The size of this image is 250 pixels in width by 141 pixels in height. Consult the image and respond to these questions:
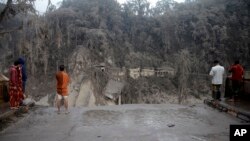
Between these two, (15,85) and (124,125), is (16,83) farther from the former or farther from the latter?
(124,125)

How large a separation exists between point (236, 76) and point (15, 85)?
309 inches

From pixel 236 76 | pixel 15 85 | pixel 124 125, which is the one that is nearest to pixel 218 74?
pixel 236 76

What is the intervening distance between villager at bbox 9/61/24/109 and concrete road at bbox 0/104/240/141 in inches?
27.3

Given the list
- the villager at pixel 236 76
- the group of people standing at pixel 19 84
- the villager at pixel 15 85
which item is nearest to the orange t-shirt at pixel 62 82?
the group of people standing at pixel 19 84

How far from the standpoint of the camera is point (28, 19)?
1395 centimetres

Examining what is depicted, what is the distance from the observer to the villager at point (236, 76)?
1227cm

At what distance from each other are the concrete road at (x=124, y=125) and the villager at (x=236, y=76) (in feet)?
4.57

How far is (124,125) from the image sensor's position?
8.98 metres

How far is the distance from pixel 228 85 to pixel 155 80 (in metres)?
26.3

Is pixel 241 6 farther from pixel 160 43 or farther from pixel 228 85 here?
pixel 228 85

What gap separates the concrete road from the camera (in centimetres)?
761

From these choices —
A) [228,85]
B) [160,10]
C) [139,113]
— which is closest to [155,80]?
[160,10]

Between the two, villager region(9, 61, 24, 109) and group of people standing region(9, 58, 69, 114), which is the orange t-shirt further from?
villager region(9, 61, 24, 109)

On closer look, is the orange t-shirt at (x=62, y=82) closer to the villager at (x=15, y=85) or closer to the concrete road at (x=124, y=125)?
the concrete road at (x=124, y=125)
